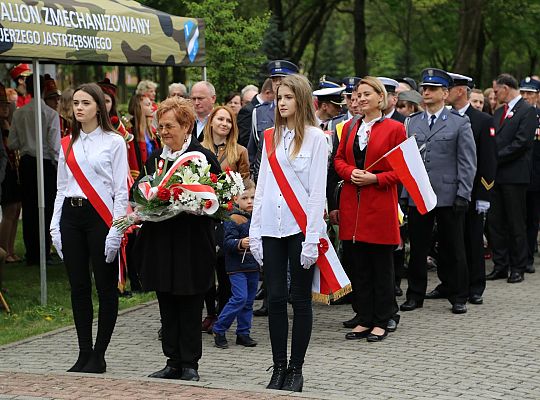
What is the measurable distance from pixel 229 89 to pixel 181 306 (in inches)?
450

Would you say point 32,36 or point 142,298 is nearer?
point 32,36

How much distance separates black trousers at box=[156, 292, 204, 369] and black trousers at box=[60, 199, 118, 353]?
1.68 feet

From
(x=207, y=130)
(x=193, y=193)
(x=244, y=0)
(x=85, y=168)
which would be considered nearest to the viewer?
(x=193, y=193)

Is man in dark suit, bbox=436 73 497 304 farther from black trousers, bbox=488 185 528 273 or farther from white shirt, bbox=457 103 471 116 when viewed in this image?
black trousers, bbox=488 185 528 273

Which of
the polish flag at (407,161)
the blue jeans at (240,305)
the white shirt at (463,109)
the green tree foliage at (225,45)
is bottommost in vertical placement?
the blue jeans at (240,305)

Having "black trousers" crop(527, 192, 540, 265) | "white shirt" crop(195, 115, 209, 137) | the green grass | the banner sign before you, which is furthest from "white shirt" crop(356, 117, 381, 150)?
"black trousers" crop(527, 192, 540, 265)

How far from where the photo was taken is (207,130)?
9438 millimetres

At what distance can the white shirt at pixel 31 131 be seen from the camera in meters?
13.0

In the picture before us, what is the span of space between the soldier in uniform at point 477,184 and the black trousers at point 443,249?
521 millimetres

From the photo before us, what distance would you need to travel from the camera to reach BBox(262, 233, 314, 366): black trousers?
717cm

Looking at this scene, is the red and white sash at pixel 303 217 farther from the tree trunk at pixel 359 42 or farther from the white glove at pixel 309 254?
the tree trunk at pixel 359 42

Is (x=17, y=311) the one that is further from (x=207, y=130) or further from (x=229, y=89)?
(x=229, y=89)

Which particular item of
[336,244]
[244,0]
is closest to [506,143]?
[336,244]

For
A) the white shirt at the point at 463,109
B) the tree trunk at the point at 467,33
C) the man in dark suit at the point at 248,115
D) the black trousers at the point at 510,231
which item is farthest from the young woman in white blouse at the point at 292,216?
the tree trunk at the point at 467,33
